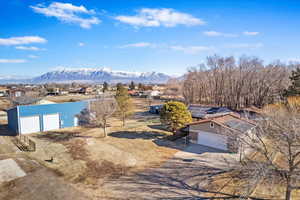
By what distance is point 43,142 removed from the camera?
18.2 m

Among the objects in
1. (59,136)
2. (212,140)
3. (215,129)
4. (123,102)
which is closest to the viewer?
(215,129)

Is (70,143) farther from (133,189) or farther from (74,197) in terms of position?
(133,189)

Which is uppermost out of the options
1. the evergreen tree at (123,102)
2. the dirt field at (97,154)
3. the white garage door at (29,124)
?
the evergreen tree at (123,102)

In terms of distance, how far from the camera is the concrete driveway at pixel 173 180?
9711 mm

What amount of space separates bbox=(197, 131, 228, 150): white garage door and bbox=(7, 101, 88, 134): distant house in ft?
56.5

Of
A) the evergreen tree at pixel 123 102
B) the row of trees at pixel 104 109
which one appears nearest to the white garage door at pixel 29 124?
the row of trees at pixel 104 109

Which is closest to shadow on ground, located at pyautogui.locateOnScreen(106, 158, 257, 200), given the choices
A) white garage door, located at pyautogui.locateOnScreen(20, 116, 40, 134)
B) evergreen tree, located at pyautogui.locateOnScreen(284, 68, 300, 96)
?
white garage door, located at pyautogui.locateOnScreen(20, 116, 40, 134)

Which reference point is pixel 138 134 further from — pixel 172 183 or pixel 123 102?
pixel 172 183

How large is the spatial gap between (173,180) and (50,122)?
18.8m

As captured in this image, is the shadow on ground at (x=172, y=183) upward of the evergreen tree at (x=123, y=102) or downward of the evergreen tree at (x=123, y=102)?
downward

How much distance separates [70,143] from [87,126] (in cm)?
738

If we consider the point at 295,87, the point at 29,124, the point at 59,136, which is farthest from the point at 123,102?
the point at 295,87

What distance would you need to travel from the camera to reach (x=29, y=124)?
69.4 feet

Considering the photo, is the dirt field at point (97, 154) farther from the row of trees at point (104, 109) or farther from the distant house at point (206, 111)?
the distant house at point (206, 111)
